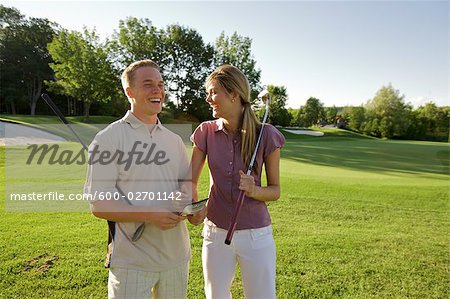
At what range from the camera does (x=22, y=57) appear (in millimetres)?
32250

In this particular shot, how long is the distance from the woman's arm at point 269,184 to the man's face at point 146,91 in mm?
639

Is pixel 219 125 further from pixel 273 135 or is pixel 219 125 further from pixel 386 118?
pixel 386 118

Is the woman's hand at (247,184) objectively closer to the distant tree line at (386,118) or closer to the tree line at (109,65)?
the tree line at (109,65)

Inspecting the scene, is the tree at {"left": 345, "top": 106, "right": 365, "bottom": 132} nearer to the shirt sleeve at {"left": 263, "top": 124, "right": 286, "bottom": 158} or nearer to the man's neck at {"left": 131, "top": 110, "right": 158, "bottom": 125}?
the shirt sleeve at {"left": 263, "top": 124, "right": 286, "bottom": 158}

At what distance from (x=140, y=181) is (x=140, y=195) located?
8cm

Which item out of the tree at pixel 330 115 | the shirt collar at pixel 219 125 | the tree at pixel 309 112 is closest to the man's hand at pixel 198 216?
the shirt collar at pixel 219 125

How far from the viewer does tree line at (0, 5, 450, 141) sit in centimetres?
2730

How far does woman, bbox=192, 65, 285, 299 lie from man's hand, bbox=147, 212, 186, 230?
0.30m

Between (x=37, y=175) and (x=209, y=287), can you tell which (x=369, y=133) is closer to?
(x=37, y=175)

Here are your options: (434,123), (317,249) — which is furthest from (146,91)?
(434,123)

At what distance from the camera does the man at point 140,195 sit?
1.72 metres

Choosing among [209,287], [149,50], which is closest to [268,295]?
[209,287]

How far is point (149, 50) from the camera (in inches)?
1278

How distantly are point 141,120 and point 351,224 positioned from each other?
14.1ft
